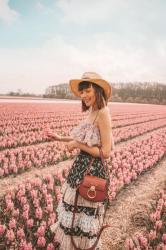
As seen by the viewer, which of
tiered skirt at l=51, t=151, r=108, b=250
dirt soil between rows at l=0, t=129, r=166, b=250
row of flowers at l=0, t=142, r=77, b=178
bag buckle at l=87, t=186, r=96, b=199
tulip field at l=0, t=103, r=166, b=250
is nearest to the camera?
bag buckle at l=87, t=186, r=96, b=199

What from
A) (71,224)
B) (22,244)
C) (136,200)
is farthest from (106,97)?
(136,200)

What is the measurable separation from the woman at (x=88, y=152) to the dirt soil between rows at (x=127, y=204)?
144 centimetres

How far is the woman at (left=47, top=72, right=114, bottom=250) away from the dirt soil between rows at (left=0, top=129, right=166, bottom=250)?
1.44m

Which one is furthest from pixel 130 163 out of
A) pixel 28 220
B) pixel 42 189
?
pixel 28 220

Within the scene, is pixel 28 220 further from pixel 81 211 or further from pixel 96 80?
pixel 96 80

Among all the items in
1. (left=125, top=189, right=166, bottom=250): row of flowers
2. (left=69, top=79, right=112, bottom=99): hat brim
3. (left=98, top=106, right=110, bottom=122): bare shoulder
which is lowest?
(left=125, top=189, right=166, bottom=250): row of flowers

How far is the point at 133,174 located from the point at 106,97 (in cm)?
476

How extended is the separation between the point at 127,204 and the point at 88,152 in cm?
344

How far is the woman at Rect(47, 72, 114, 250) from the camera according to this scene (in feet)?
11.0

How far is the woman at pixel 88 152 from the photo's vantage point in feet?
11.0

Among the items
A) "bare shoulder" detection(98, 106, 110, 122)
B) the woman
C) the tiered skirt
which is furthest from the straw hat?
the tiered skirt

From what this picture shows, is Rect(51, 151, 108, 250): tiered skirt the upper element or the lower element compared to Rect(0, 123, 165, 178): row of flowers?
upper

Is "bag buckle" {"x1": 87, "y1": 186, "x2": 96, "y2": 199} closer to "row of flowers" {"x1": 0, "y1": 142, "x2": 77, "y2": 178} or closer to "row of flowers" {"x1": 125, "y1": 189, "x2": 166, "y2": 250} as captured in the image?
"row of flowers" {"x1": 125, "y1": 189, "x2": 166, "y2": 250}

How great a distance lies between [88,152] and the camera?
11.1 ft
